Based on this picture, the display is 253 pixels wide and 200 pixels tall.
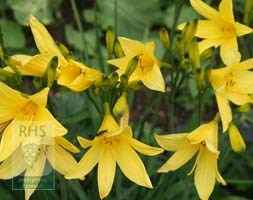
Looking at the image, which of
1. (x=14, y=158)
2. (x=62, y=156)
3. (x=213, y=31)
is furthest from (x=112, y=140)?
(x=213, y=31)

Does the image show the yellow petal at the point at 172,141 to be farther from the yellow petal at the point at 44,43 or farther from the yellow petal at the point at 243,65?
the yellow petal at the point at 44,43

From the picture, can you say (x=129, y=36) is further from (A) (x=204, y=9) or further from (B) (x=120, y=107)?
(B) (x=120, y=107)

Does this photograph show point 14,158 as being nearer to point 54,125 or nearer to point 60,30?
point 54,125

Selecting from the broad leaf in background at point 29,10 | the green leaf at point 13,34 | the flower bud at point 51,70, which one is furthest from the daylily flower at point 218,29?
the green leaf at point 13,34

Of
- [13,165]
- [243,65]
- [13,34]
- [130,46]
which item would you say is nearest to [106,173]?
[13,165]

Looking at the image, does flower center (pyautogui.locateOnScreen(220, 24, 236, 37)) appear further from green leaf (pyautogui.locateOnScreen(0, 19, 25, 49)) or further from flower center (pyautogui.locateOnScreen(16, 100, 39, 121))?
green leaf (pyautogui.locateOnScreen(0, 19, 25, 49))
